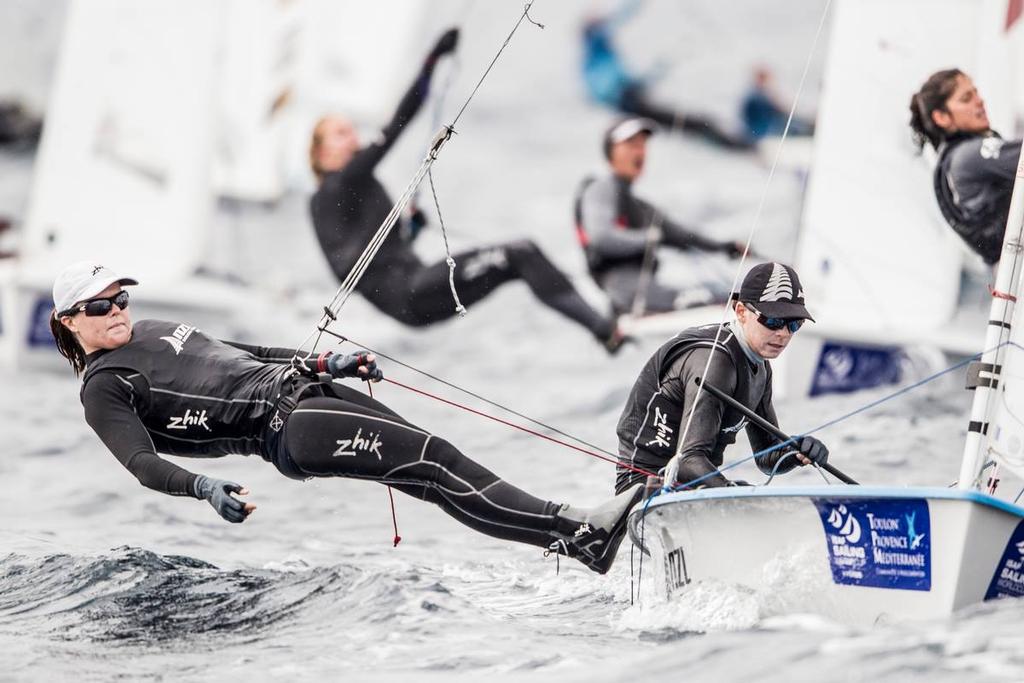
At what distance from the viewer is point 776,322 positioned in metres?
3.32

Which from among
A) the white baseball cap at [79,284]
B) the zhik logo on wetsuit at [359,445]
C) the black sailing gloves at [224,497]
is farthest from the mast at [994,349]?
the white baseball cap at [79,284]

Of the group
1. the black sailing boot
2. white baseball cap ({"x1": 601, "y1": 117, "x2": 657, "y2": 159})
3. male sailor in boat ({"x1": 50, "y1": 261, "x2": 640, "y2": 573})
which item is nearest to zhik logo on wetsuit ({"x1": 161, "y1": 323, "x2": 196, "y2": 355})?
male sailor in boat ({"x1": 50, "y1": 261, "x2": 640, "y2": 573})

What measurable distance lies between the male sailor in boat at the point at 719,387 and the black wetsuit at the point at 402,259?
3.78m

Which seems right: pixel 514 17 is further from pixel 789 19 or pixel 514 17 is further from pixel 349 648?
pixel 349 648

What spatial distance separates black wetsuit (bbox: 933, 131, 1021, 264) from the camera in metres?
5.09

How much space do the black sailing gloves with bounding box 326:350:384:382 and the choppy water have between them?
544 millimetres

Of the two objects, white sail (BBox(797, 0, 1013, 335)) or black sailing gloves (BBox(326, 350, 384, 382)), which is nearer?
black sailing gloves (BBox(326, 350, 384, 382))

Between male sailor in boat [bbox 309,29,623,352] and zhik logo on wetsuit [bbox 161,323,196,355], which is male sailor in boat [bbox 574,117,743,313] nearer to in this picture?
male sailor in boat [bbox 309,29,623,352]

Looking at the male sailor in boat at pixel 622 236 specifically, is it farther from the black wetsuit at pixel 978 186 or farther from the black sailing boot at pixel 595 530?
the black sailing boot at pixel 595 530

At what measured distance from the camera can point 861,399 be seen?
6.25 meters

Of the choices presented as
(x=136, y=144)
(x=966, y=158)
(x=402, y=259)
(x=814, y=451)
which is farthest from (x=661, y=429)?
(x=136, y=144)

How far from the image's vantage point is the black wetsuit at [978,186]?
509 centimetres

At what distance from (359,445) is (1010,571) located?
1.36m

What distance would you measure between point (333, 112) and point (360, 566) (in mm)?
7279
